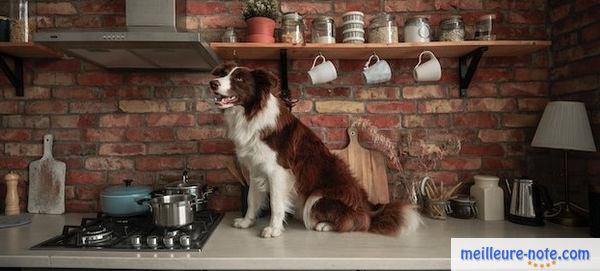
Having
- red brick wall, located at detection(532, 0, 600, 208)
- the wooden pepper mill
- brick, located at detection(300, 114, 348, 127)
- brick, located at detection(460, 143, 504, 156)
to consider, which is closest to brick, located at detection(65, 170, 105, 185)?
the wooden pepper mill

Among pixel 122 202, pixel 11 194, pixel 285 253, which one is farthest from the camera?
pixel 11 194

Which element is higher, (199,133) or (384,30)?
(384,30)

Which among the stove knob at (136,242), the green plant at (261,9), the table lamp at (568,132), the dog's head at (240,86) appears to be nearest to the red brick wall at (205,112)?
the green plant at (261,9)

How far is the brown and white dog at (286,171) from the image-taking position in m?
1.27

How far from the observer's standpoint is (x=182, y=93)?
1.65 meters

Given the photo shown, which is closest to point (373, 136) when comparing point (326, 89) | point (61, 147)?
→ point (326, 89)

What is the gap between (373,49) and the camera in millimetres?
1445

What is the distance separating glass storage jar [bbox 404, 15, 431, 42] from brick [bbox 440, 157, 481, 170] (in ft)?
2.09

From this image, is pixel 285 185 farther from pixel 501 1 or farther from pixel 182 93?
pixel 501 1

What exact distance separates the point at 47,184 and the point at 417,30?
199cm

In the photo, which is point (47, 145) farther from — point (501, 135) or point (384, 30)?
point (501, 135)

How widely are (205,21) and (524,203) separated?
173 centimetres

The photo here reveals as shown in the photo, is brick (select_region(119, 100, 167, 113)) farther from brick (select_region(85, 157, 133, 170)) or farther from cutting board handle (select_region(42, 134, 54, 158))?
cutting board handle (select_region(42, 134, 54, 158))

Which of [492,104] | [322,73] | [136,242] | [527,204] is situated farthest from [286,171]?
[492,104]
